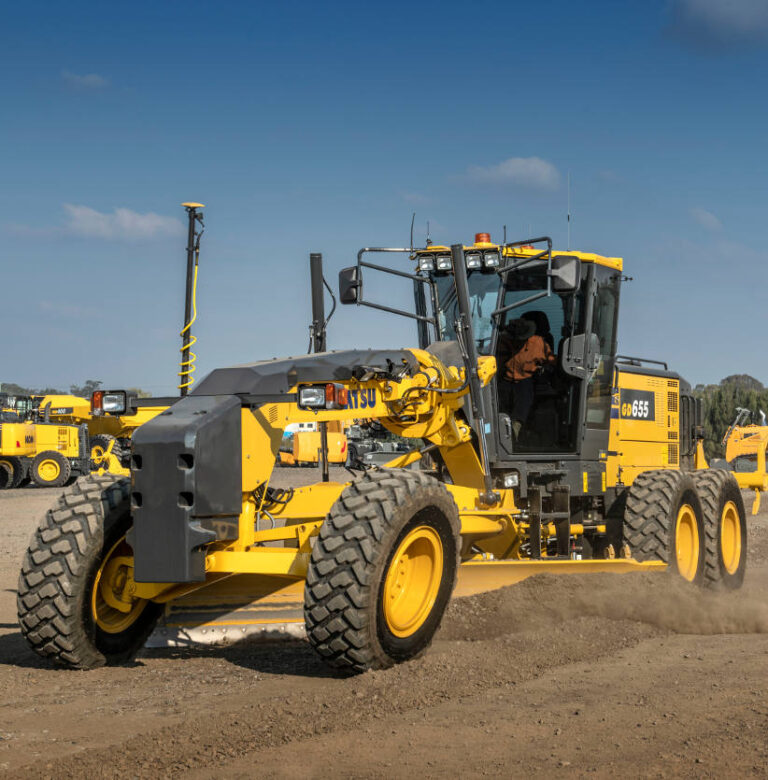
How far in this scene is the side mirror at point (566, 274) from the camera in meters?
8.02

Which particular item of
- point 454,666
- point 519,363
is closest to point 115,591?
point 454,666

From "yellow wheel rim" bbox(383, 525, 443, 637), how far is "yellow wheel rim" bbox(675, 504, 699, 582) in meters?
3.82

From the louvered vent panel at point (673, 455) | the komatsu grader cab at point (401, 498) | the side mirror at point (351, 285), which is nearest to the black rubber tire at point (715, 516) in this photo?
the komatsu grader cab at point (401, 498)

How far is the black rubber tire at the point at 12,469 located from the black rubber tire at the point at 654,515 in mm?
25155

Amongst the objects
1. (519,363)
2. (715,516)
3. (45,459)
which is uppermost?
(519,363)

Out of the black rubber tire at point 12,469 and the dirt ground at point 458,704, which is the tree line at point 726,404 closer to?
the black rubber tire at point 12,469

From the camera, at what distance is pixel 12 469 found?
31.1m

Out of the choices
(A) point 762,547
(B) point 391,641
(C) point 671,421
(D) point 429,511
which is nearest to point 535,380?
(C) point 671,421

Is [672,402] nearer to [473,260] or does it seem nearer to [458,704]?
[473,260]

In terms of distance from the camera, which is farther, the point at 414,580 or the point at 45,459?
the point at 45,459

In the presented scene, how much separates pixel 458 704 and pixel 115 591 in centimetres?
262

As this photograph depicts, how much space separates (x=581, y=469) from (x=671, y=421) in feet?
7.36

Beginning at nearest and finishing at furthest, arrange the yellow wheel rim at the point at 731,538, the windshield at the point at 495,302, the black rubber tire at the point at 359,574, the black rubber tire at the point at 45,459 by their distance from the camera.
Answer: the black rubber tire at the point at 359,574
the windshield at the point at 495,302
the yellow wheel rim at the point at 731,538
the black rubber tire at the point at 45,459

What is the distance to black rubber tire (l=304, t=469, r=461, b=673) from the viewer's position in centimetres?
583
